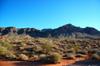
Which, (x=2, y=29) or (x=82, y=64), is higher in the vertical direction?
(x=2, y=29)

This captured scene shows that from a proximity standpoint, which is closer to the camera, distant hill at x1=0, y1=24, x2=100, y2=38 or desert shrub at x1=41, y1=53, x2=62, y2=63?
desert shrub at x1=41, y1=53, x2=62, y2=63

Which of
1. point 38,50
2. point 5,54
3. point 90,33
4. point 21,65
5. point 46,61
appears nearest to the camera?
point 21,65

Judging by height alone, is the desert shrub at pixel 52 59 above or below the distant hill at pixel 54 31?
below

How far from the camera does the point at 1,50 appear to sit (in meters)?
23.7

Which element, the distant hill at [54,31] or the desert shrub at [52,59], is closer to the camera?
the desert shrub at [52,59]

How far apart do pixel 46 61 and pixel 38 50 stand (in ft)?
22.2

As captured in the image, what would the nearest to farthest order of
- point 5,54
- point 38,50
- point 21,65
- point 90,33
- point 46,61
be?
point 21,65 → point 46,61 → point 5,54 → point 38,50 → point 90,33

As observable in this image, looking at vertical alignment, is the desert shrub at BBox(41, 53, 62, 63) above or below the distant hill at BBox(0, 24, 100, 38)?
below

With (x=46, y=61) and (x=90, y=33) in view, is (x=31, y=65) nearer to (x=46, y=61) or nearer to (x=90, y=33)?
(x=46, y=61)

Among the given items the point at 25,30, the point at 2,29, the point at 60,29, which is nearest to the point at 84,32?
the point at 60,29

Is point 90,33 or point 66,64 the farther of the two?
point 90,33

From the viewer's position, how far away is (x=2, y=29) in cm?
11688

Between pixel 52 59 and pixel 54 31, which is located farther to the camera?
pixel 54 31

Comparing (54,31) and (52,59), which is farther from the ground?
(54,31)
